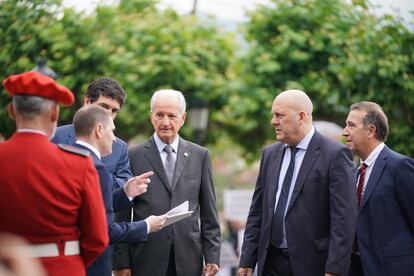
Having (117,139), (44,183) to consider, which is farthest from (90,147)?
(117,139)

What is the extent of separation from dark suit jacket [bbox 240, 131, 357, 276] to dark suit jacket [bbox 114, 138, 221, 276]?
0.56 metres

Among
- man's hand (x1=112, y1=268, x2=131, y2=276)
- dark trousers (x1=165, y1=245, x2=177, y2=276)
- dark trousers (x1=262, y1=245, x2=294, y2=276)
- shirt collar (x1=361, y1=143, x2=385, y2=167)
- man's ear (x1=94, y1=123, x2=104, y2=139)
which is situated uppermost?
man's ear (x1=94, y1=123, x2=104, y2=139)

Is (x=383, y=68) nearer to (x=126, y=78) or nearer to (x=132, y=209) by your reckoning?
(x=126, y=78)

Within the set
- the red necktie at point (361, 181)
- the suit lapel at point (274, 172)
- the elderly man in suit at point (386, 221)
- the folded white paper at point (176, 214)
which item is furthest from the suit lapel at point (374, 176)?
the folded white paper at point (176, 214)

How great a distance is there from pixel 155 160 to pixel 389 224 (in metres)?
1.90

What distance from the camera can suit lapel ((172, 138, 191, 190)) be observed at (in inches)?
251

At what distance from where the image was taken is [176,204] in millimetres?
6289

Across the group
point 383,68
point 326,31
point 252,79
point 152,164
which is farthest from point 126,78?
point 152,164

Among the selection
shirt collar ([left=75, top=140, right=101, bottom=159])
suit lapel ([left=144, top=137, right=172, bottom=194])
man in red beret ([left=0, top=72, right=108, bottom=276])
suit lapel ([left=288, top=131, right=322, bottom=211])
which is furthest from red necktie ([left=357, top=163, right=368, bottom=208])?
man in red beret ([left=0, top=72, right=108, bottom=276])

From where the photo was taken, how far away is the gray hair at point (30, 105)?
4129 millimetres

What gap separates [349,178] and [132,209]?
1767 millimetres

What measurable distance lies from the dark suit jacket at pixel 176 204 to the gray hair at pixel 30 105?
2249mm

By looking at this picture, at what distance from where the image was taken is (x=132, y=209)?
638 centimetres

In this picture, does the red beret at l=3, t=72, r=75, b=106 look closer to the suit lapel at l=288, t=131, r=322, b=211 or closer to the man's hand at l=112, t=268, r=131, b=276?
the suit lapel at l=288, t=131, r=322, b=211
